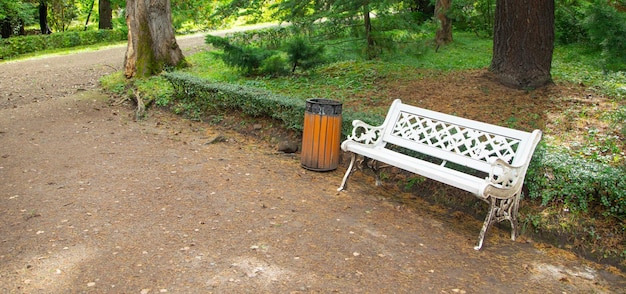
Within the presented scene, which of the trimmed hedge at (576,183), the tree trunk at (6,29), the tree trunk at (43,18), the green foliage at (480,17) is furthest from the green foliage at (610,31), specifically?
the tree trunk at (43,18)

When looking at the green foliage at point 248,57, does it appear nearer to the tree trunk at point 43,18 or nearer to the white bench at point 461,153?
the white bench at point 461,153

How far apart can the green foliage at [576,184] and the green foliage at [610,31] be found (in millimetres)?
947

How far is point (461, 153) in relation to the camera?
503 centimetres

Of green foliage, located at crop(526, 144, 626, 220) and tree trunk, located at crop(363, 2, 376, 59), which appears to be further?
tree trunk, located at crop(363, 2, 376, 59)

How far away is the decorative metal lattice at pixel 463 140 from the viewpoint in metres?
4.73

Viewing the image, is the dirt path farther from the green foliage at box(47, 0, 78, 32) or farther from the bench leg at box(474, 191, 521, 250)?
the green foliage at box(47, 0, 78, 32)

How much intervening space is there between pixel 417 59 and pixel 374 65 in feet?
3.72

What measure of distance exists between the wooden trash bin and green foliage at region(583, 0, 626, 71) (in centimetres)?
260

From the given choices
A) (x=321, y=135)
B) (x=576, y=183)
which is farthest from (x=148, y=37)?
(x=576, y=183)

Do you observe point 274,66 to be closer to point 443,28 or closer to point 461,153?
point 461,153

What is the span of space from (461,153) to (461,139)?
0.14 m

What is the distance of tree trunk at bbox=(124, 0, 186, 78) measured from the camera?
11.0m

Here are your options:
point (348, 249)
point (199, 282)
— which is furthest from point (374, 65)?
point (199, 282)

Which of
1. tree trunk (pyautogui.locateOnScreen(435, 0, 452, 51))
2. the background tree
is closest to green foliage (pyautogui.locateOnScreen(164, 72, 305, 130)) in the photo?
tree trunk (pyautogui.locateOnScreen(435, 0, 452, 51))
